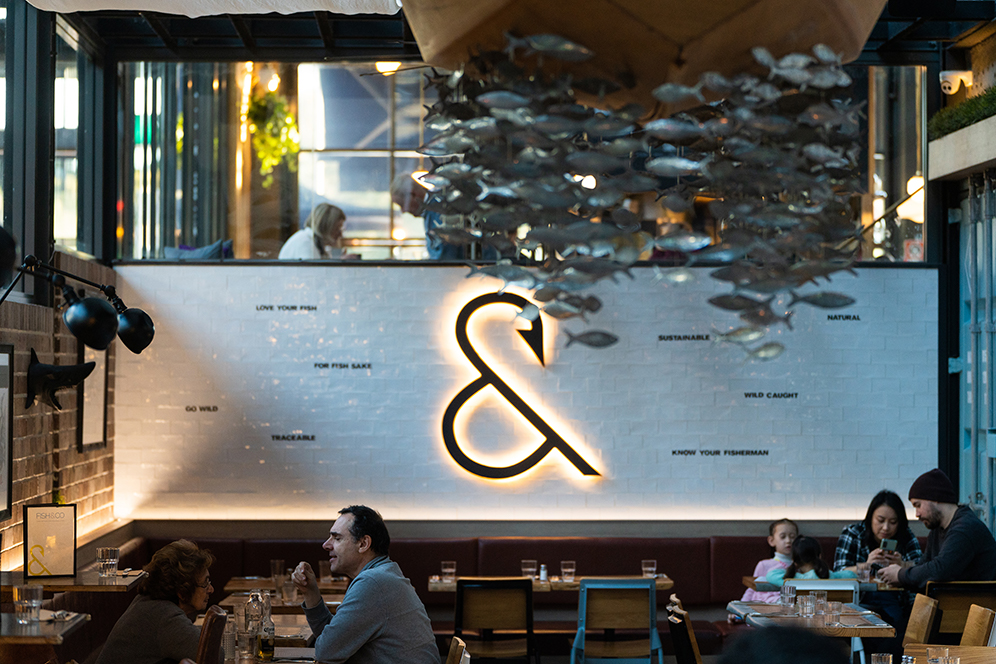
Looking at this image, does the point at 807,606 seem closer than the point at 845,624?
No

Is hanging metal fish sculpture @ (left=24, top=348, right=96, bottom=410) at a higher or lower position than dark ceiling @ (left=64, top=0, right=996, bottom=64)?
lower

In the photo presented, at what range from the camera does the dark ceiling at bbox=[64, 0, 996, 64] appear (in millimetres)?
7348

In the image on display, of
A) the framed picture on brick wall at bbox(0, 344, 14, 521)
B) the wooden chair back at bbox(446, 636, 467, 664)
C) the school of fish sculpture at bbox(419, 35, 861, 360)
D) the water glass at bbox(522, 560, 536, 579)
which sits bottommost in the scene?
the water glass at bbox(522, 560, 536, 579)

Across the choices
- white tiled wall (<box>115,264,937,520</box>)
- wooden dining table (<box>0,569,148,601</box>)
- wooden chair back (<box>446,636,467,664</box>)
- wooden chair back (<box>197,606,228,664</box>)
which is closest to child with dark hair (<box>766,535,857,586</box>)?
white tiled wall (<box>115,264,937,520</box>)

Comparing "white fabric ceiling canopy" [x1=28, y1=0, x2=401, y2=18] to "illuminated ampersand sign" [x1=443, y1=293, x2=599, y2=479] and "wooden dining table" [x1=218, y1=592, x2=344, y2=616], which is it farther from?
"wooden dining table" [x1=218, y1=592, x2=344, y2=616]

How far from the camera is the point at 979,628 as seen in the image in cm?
463

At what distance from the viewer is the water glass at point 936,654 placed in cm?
388

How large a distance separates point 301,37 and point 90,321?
4111 mm

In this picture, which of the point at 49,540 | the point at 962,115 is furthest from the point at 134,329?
the point at 962,115

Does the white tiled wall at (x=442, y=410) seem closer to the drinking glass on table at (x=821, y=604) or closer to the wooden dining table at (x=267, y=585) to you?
the wooden dining table at (x=267, y=585)

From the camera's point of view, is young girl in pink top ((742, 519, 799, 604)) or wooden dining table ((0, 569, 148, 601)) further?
young girl in pink top ((742, 519, 799, 604))

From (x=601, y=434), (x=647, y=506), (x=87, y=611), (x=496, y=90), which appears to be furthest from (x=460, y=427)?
(x=496, y=90)

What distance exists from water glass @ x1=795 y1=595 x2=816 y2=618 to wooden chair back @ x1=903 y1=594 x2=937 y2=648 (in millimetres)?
448

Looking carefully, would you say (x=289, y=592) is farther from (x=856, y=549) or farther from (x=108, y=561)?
(x=856, y=549)
